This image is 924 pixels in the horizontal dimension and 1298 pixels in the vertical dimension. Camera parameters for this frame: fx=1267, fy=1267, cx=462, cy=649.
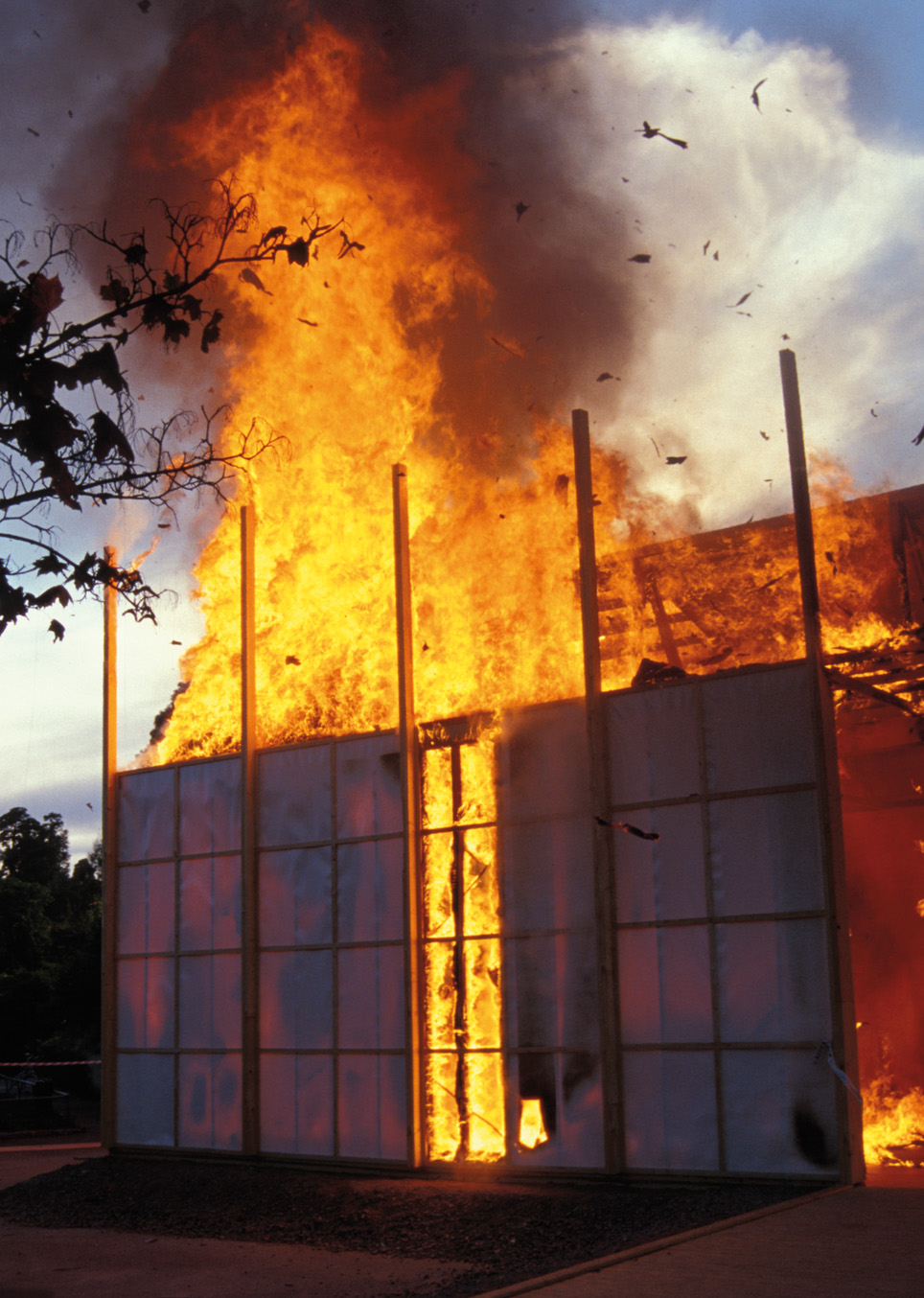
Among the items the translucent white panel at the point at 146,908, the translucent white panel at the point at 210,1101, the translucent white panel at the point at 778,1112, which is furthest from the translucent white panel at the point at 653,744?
the translucent white panel at the point at 146,908

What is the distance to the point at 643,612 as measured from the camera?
17.3 m

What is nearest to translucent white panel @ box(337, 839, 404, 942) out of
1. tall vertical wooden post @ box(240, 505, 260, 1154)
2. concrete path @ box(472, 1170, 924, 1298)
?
tall vertical wooden post @ box(240, 505, 260, 1154)

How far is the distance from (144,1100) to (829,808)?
9871mm

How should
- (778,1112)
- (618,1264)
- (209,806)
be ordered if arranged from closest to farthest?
1. (618,1264)
2. (778,1112)
3. (209,806)

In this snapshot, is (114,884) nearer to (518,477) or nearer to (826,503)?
(518,477)

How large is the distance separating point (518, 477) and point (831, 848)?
5702 mm

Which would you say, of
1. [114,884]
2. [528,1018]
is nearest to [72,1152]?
[114,884]

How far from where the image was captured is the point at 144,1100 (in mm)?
16406

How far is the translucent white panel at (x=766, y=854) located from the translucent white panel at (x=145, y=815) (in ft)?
25.9

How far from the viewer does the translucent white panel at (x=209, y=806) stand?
1628 centimetres

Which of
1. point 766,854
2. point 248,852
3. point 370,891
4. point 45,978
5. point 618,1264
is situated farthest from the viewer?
point 45,978

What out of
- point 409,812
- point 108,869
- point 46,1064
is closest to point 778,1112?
point 409,812

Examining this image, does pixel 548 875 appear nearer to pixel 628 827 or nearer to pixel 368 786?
pixel 628 827

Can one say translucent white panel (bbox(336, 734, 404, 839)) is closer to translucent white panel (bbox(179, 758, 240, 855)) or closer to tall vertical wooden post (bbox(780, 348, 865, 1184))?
translucent white panel (bbox(179, 758, 240, 855))
